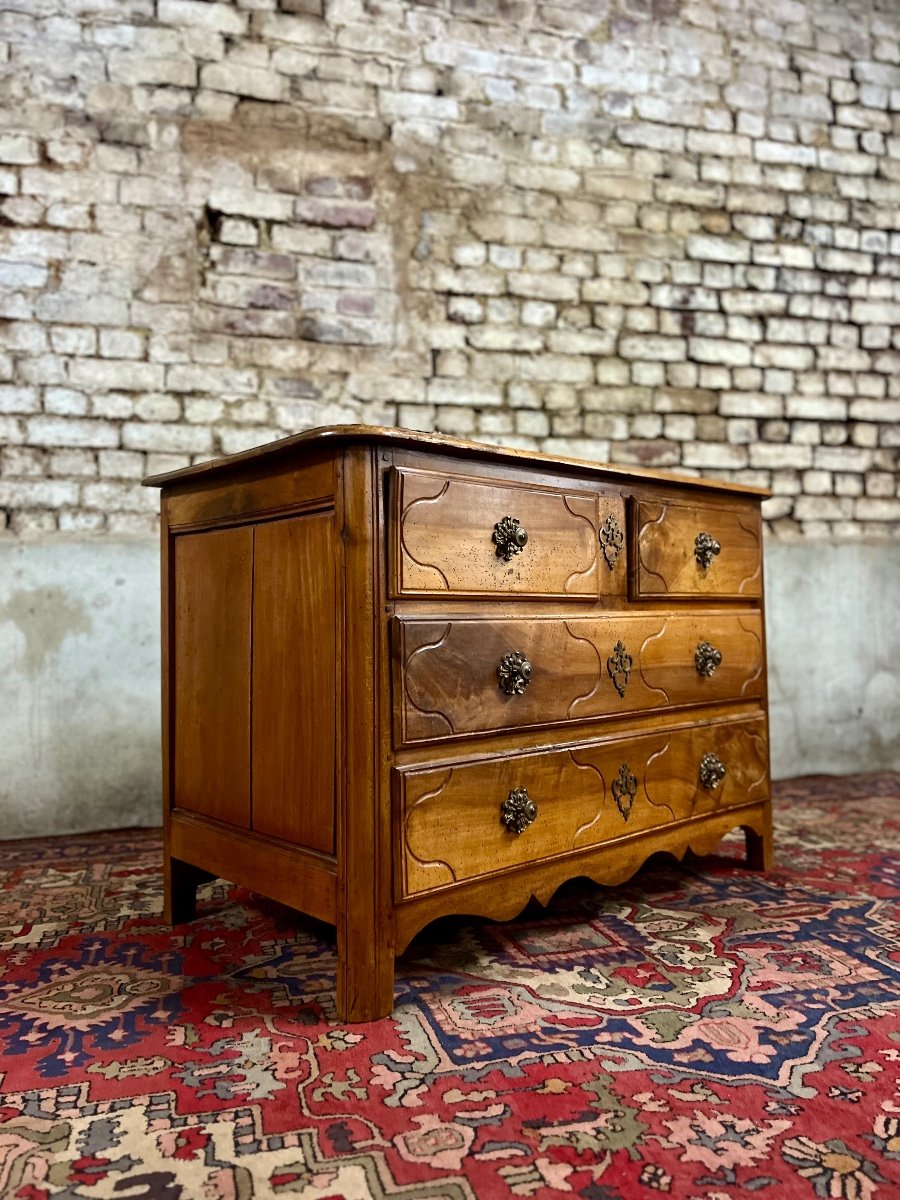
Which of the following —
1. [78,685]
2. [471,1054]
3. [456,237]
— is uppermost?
[456,237]

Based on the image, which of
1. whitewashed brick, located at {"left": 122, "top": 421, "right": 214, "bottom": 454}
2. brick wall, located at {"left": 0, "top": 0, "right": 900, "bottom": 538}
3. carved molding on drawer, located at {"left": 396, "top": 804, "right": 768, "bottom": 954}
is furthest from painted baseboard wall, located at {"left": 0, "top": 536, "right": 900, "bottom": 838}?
carved molding on drawer, located at {"left": 396, "top": 804, "right": 768, "bottom": 954}

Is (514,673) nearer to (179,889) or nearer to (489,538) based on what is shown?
(489,538)

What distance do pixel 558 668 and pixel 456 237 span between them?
2562 mm

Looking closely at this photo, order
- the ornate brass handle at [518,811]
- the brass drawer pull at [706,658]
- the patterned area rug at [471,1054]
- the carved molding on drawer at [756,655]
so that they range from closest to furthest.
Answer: the patterned area rug at [471,1054]
the ornate brass handle at [518,811]
the brass drawer pull at [706,658]
the carved molding on drawer at [756,655]

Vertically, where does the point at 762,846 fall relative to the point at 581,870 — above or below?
below

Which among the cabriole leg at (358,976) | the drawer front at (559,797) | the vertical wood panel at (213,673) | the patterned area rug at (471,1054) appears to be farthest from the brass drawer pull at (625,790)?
the vertical wood panel at (213,673)

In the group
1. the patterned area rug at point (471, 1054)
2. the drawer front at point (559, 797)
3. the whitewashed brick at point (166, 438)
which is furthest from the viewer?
the whitewashed brick at point (166, 438)

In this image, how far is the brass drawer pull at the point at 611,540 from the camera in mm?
2338

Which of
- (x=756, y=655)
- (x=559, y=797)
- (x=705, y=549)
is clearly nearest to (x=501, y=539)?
(x=559, y=797)

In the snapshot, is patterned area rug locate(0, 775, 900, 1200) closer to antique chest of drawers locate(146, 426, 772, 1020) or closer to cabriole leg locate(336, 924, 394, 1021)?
cabriole leg locate(336, 924, 394, 1021)

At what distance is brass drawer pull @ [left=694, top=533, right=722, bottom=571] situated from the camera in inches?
105

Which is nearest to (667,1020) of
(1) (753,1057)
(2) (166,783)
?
(1) (753,1057)

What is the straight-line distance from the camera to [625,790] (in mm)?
2338

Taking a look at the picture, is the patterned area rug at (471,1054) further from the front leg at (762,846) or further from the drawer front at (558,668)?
the drawer front at (558,668)
